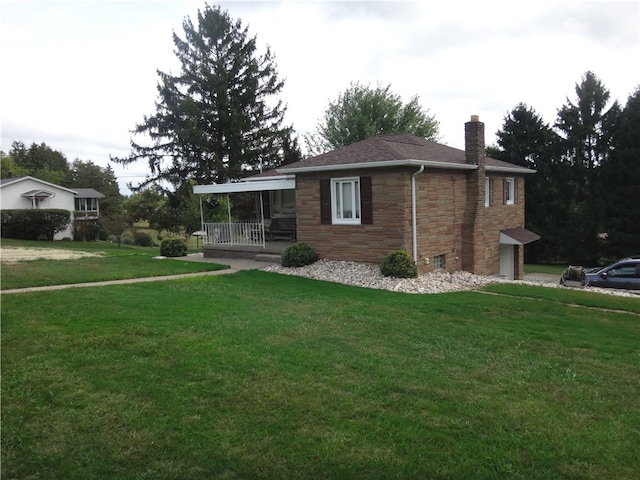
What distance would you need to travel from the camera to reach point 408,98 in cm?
3912

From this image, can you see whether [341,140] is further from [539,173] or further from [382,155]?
[382,155]

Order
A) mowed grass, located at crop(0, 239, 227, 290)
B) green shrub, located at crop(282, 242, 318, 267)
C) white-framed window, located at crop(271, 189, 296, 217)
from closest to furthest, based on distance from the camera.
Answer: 1. mowed grass, located at crop(0, 239, 227, 290)
2. green shrub, located at crop(282, 242, 318, 267)
3. white-framed window, located at crop(271, 189, 296, 217)

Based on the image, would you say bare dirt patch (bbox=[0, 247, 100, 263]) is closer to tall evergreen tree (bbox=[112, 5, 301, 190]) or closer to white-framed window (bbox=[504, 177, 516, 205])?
tall evergreen tree (bbox=[112, 5, 301, 190])

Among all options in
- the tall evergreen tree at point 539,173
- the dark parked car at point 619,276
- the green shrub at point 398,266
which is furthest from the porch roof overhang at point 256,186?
the tall evergreen tree at point 539,173

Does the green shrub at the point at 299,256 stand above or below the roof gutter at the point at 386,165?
below

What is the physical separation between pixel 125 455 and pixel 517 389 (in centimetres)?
386

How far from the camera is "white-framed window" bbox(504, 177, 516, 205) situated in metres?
21.1

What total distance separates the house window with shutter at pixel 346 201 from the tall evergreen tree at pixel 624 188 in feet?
66.4

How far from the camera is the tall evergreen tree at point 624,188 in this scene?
27828 mm

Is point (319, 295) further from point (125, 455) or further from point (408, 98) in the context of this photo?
point (408, 98)

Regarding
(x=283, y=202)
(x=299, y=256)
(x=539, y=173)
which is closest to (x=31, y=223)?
(x=283, y=202)

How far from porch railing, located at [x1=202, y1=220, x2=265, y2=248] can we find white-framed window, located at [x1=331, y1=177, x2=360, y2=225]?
141 inches

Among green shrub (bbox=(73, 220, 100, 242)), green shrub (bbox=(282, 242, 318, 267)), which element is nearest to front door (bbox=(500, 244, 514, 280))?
green shrub (bbox=(282, 242, 318, 267))

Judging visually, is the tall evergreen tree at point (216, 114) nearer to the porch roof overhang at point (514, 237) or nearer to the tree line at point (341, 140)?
the tree line at point (341, 140)
